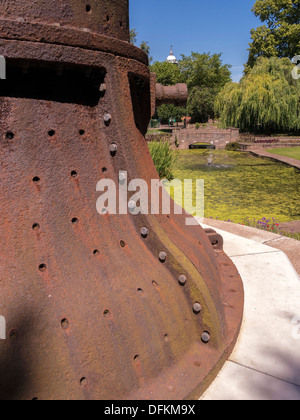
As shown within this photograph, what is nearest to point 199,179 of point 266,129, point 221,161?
point 221,161

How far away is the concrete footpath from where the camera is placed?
162cm

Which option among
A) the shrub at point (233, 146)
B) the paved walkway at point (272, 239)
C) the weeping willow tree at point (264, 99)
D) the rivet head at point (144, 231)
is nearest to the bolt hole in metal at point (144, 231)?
the rivet head at point (144, 231)

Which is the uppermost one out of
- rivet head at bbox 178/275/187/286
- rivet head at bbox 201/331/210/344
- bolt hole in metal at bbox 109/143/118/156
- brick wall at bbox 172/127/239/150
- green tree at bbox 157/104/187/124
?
green tree at bbox 157/104/187/124

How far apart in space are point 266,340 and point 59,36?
1911 mm

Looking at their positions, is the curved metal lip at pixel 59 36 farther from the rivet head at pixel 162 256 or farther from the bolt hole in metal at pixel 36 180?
the rivet head at pixel 162 256

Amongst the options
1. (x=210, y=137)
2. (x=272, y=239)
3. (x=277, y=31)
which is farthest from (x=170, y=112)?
(x=272, y=239)

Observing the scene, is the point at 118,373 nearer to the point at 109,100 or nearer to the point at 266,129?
the point at 109,100

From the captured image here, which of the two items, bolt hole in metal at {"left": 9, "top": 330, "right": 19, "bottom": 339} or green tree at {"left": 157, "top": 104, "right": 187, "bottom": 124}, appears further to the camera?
green tree at {"left": 157, "top": 104, "right": 187, "bottom": 124}

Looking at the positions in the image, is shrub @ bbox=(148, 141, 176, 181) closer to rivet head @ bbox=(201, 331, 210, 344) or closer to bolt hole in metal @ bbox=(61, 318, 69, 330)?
rivet head @ bbox=(201, 331, 210, 344)

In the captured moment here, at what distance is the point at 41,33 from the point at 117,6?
55 centimetres

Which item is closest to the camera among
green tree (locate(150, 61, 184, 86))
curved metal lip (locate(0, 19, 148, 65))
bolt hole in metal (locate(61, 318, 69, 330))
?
curved metal lip (locate(0, 19, 148, 65))

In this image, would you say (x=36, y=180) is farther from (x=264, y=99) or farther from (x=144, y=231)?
(x=264, y=99)

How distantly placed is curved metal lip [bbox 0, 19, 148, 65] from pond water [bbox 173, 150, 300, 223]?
535 centimetres

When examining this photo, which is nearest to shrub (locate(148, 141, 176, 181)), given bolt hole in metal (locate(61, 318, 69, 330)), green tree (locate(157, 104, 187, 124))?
bolt hole in metal (locate(61, 318, 69, 330))
